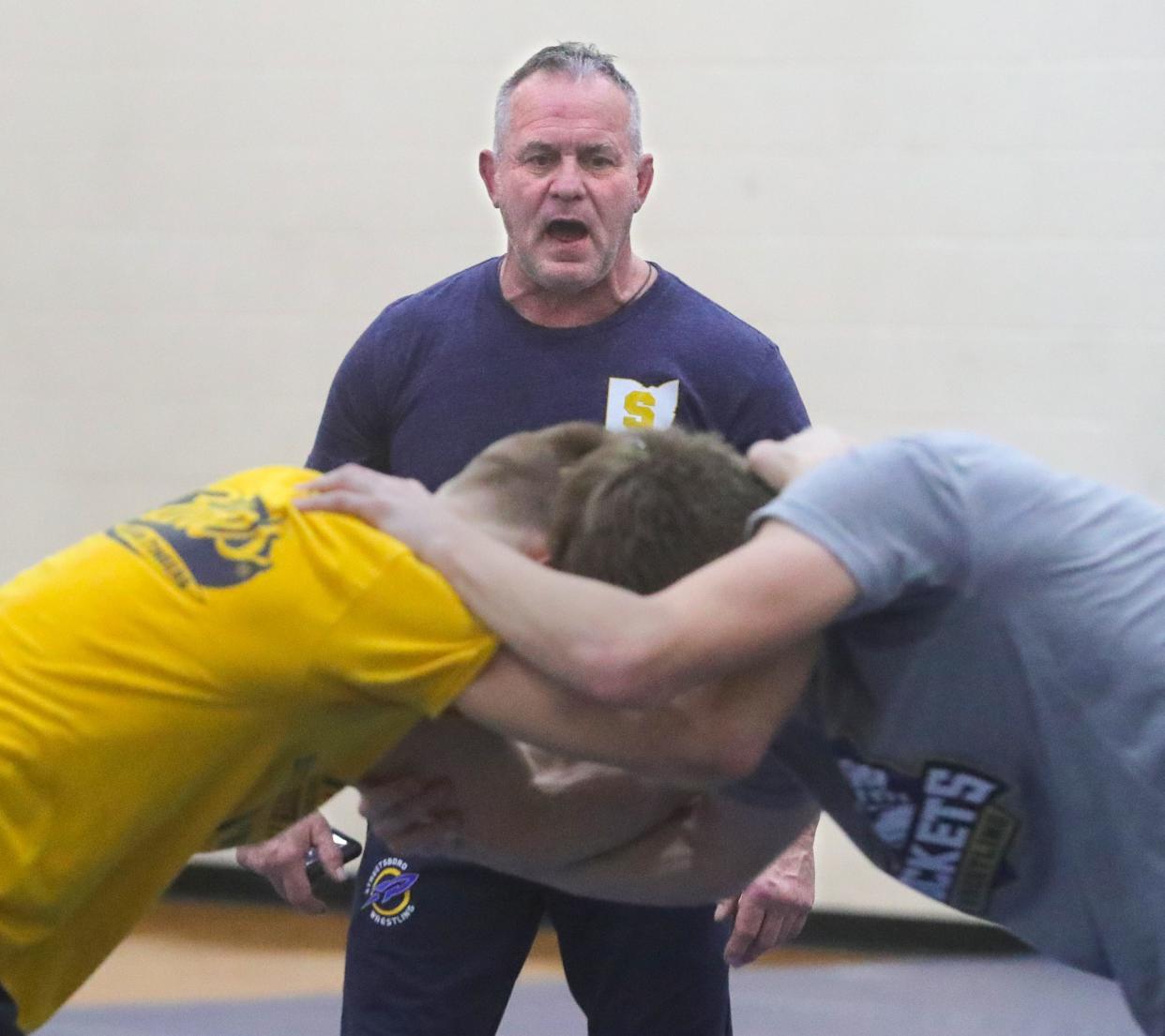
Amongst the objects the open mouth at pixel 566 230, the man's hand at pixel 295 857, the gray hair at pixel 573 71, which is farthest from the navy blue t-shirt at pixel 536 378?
the man's hand at pixel 295 857

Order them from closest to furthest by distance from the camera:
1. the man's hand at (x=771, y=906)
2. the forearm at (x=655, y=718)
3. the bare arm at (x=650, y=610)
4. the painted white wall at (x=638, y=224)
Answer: the bare arm at (x=650, y=610), the forearm at (x=655, y=718), the man's hand at (x=771, y=906), the painted white wall at (x=638, y=224)

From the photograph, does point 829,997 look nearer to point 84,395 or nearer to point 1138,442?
point 1138,442

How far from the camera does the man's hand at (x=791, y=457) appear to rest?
5.45 feet

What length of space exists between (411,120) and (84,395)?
1.27m

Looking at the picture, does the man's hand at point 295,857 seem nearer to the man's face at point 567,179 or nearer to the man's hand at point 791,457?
the man's face at point 567,179

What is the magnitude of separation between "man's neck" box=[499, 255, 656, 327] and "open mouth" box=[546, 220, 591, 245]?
0.25ft

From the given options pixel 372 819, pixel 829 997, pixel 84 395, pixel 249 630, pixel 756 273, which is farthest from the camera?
pixel 84 395

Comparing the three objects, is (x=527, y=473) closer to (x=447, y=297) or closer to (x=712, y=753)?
(x=712, y=753)

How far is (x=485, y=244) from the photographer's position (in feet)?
15.6

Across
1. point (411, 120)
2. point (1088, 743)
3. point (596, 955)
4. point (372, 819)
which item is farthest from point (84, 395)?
point (1088, 743)

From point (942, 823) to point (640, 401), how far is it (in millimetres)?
1060

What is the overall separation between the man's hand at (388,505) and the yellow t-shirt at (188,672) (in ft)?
0.08

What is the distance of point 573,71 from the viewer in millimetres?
2711

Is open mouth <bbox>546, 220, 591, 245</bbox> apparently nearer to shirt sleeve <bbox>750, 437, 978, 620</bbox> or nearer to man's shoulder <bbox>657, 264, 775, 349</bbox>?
man's shoulder <bbox>657, 264, 775, 349</bbox>
